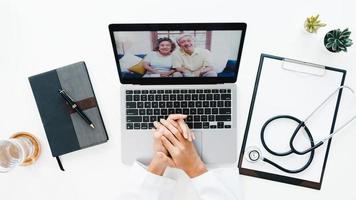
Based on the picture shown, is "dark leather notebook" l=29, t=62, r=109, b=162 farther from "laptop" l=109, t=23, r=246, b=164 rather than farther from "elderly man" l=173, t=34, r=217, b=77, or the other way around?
"elderly man" l=173, t=34, r=217, b=77

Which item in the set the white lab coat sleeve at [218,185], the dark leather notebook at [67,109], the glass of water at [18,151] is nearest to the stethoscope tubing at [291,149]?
the white lab coat sleeve at [218,185]

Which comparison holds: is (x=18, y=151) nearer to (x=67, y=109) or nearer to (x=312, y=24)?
(x=67, y=109)

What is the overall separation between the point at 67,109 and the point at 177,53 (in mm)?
335

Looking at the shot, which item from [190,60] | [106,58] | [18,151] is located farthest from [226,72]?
[18,151]

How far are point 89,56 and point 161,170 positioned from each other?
365 millimetres

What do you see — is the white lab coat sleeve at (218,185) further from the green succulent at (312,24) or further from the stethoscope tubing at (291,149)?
the green succulent at (312,24)

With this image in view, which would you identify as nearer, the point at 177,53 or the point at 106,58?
the point at 177,53

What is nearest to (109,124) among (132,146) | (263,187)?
(132,146)

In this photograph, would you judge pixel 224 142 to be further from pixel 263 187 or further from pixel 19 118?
pixel 19 118

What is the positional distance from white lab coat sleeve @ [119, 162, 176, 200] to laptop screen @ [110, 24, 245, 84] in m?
0.24

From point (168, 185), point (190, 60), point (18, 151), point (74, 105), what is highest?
point (190, 60)

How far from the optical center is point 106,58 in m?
1.01

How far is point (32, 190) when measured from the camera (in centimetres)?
102

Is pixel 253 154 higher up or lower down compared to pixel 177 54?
lower down
